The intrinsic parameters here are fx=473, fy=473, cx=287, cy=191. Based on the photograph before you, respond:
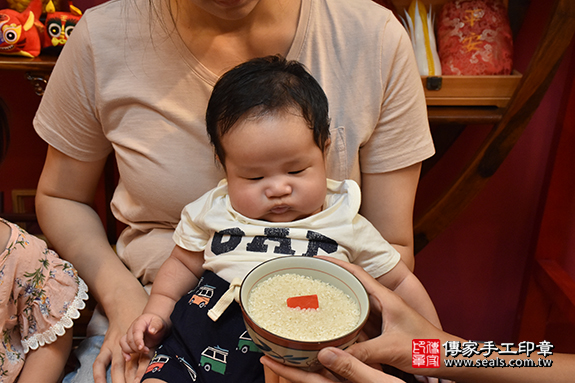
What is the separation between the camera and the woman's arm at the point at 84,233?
1302 mm

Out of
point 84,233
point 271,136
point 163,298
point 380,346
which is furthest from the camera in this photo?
point 84,233

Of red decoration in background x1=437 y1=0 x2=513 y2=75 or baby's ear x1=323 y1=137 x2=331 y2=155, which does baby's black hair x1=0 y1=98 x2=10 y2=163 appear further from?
red decoration in background x1=437 y1=0 x2=513 y2=75

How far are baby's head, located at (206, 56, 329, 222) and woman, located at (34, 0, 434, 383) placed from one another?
0.10m

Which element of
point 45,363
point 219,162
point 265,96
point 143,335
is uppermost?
point 265,96

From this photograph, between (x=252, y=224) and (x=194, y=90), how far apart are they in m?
0.39

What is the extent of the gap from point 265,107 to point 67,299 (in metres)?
0.71

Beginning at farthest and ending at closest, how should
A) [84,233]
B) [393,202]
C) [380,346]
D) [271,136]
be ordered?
[84,233]
[393,202]
[271,136]
[380,346]

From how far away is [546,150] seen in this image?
6.77ft

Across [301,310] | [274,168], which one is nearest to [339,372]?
[301,310]

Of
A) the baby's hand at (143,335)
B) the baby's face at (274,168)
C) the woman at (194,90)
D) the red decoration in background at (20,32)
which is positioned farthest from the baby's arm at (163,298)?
the red decoration in background at (20,32)

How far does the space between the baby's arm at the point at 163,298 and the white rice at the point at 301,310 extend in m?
0.35

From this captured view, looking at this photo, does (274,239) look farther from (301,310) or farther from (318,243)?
(301,310)

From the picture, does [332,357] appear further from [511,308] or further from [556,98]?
[511,308]

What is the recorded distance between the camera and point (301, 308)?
2.86 ft
